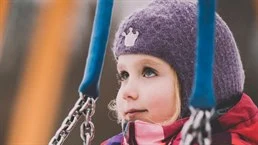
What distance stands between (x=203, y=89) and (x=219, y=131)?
0.12 meters

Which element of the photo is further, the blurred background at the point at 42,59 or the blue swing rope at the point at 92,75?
the blurred background at the point at 42,59

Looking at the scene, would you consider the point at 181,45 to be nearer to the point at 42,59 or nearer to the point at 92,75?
the point at 92,75

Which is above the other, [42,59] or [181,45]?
[181,45]

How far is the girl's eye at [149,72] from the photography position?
553 millimetres

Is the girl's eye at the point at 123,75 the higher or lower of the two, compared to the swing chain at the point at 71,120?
higher

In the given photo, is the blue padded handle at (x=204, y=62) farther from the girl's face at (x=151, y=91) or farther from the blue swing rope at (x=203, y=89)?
the girl's face at (x=151, y=91)

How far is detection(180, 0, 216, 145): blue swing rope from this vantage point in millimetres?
419

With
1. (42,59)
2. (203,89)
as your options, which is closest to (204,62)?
(203,89)

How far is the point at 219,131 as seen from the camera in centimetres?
54

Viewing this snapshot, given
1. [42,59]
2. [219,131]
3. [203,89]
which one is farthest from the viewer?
[42,59]

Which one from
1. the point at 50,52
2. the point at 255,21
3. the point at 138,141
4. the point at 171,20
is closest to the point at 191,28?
the point at 171,20

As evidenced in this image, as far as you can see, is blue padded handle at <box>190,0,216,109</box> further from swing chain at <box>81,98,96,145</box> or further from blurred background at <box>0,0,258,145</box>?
blurred background at <box>0,0,258,145</box>

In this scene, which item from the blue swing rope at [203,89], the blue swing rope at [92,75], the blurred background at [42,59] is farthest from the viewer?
the blurred background at [42,59]

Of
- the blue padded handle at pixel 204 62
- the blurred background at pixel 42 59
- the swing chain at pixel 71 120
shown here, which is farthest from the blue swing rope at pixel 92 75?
the blurred background at pixel 42 59
